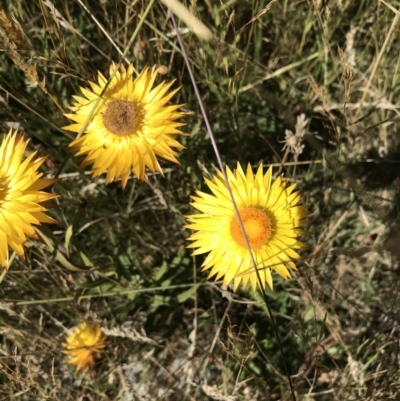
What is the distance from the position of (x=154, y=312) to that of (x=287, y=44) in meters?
1.42

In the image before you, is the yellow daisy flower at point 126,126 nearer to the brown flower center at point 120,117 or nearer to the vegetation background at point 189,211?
the brown flower center at point 120,117

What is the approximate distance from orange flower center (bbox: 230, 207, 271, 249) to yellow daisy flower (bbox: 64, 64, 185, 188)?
346mm

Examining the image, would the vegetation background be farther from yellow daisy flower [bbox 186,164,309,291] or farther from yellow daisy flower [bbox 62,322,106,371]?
yellow daisy flower [bbox 186,164,309,291]

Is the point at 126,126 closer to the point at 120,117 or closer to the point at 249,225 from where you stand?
the point at 120,117

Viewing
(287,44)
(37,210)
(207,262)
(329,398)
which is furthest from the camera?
(287,44)

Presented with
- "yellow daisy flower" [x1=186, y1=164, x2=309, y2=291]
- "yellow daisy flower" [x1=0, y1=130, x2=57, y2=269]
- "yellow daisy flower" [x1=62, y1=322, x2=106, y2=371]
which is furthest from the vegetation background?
"yellow daisy flower" [x1=0, y1=130, x2=57, y2=269]

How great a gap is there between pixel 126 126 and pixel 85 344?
39.7 inches

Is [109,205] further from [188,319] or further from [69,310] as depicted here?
[188,319]

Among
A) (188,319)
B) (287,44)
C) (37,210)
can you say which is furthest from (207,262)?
(287,44)

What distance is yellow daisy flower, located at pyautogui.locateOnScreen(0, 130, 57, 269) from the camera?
1.48 meters

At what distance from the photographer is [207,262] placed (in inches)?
68.8

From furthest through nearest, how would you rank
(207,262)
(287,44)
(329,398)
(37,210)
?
(287,44) → (329,398) → (207,262) → (37,210)

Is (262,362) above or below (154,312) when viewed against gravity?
below

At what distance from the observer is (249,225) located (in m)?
1.70
